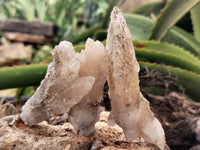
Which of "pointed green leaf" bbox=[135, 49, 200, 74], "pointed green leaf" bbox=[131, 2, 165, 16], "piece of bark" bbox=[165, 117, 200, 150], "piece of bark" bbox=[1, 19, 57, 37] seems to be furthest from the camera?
"piece of bark" bbox=[1, 19, 57, 37]

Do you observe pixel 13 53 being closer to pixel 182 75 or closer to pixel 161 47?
pixel 161 47

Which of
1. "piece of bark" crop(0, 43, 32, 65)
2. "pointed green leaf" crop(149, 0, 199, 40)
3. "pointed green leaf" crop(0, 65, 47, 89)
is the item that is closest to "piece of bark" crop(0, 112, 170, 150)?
"pointed green leaf" crop(0, 65, 47, 89)

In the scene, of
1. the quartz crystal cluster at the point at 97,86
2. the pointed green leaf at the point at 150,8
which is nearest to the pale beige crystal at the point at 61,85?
the quartz crystal cluster at the point at 97,86

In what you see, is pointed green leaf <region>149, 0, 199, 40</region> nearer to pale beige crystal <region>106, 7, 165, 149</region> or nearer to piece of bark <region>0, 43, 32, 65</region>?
pale beige crystal <region>106, 7, 165, 149</region>

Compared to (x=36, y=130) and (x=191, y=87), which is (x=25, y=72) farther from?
(x=191, y=87)

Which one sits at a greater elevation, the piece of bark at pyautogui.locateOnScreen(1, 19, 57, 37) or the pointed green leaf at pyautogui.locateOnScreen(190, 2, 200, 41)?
the piece of bark at pyautogui.locateOnScreen(1, 19, 57, 37)

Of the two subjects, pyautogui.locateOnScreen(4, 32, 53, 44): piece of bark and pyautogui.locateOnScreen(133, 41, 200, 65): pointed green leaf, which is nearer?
pyautogui.locateOnScreen(133, 41, 200, 65): pointed green leaf
